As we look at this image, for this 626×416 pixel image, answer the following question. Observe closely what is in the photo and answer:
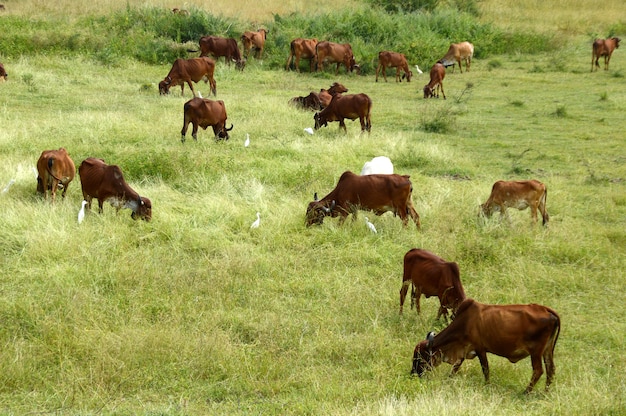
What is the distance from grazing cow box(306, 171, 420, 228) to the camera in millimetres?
8281

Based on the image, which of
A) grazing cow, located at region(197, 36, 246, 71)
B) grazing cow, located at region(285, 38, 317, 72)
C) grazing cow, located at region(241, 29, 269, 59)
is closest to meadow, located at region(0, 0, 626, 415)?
grazing cow, located at region(197, 36, 246, 71)

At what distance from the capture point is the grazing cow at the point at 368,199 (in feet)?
27.2

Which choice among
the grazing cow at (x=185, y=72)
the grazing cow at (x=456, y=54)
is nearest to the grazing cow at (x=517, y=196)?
the grazing cow at (x=185, y=72)

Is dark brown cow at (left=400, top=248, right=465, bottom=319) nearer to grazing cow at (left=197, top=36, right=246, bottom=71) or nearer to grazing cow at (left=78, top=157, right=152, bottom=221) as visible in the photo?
grazing cow at (left=78, top=157, right=152, bottom=221)

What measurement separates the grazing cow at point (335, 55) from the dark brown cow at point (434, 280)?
15153 mm

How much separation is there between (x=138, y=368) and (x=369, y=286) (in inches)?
93.1

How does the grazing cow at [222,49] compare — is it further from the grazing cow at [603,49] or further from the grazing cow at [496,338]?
the grazing cow at [496,338]

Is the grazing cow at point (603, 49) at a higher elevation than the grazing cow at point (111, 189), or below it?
higher

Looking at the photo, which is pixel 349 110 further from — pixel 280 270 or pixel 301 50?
pixel 301 50

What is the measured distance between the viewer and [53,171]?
8.79 m

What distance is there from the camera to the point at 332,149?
11.9 meters

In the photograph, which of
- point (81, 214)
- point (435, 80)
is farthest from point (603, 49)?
point (81, 214)

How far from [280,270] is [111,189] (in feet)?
7.44

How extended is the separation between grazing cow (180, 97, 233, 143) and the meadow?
0.90 feet
